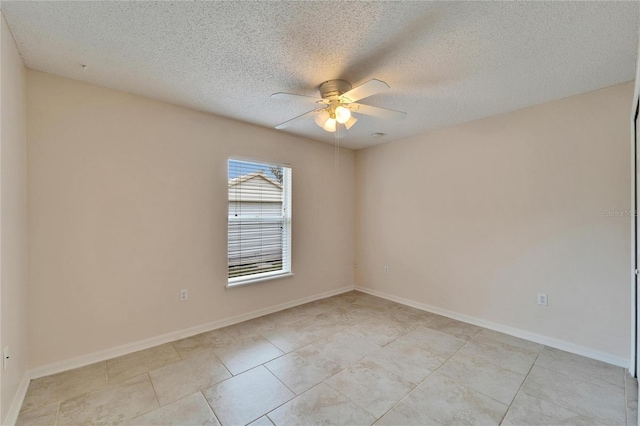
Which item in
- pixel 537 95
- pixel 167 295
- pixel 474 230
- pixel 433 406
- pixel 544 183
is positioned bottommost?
pixel 433 406

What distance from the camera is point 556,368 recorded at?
231 centimetres

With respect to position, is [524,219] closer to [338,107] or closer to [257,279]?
[338,107]

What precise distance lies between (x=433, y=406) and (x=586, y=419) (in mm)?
927

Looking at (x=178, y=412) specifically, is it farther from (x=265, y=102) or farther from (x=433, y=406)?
(x=265, y=102)

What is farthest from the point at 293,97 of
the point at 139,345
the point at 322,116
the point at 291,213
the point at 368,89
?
the point at 139,345

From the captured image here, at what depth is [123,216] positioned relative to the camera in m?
2.54

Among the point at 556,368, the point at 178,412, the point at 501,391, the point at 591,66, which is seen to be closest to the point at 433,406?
the point at 501,391

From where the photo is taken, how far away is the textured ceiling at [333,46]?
1526mm

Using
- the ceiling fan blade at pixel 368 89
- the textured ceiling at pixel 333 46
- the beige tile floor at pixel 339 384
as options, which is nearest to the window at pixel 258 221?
the beige tile floor at pixel 339 384

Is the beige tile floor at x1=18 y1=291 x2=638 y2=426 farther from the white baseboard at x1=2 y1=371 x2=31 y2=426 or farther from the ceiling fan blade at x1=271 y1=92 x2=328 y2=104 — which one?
the ceiling fan blade at x1=271 y1=92 x2=328 y2=104

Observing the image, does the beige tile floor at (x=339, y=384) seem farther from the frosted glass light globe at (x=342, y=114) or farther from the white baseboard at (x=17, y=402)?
the frosted glass light globe at (x=342, y=114)

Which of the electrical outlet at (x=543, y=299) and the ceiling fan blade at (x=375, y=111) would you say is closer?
the ceiling fan blade at (x=375, y=111)

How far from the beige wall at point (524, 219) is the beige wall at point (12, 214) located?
12.8 feet

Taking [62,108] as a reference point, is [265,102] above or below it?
above
